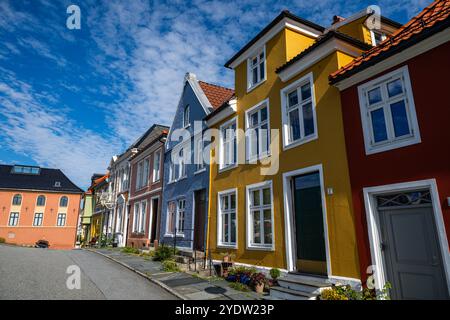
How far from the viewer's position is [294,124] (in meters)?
9.68

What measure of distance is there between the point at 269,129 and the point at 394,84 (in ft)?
14.3

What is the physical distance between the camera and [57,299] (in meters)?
7.02

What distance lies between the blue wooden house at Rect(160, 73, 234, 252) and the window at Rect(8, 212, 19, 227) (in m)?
35.2

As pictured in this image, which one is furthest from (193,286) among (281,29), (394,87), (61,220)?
(61,220)

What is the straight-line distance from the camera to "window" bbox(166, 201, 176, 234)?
17.2 meters

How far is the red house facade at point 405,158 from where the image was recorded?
5.83m

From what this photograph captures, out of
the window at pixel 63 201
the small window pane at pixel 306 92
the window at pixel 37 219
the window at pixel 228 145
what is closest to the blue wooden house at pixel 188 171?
the window at pixel 228 145

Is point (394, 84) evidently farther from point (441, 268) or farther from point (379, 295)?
point (379, 295)

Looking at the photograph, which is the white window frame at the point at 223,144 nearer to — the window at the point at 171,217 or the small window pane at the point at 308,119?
the small window pane at the point at 308,119

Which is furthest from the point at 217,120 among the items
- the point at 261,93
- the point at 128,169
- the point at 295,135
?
the point at 128,169

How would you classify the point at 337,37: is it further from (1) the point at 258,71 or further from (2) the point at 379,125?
(1) the point at 258,71

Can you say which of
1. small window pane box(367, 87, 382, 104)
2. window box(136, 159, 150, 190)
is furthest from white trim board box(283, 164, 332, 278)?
window box(136, 159, 150, 190)

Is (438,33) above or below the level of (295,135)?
above

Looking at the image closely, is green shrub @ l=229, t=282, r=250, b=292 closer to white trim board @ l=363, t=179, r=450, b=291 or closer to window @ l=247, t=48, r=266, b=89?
white trim board @ l=363, t=179, r=450, b=291
